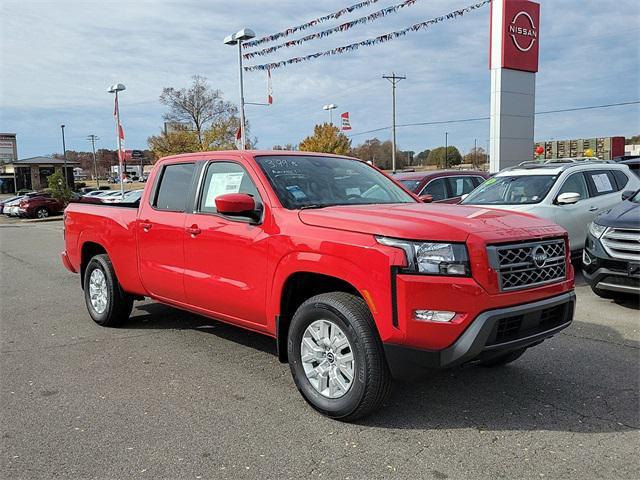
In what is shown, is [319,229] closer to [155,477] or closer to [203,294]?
[203,294]

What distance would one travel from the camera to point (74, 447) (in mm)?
3426

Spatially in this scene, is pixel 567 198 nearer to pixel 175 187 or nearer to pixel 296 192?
pixel 296 192

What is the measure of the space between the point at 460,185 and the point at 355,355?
30.1 ft

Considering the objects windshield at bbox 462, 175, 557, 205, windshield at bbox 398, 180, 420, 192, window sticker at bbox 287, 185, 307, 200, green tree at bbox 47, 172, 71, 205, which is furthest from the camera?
green tree at bbox 47, 172, 71, 205

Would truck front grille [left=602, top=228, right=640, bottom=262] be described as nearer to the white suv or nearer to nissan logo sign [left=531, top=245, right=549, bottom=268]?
the white suv

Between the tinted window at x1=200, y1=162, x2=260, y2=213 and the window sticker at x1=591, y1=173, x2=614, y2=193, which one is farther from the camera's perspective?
the window sticker at x1=591, y1=173, x2=614, y2=193

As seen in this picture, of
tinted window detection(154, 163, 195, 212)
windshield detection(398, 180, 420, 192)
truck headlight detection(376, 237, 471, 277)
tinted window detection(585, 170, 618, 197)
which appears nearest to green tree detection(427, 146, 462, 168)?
windshield detection(398, 180, 420, 192)

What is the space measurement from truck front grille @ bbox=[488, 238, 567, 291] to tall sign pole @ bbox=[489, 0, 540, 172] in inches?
767

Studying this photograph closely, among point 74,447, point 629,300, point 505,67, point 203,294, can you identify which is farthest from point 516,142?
point 74,447

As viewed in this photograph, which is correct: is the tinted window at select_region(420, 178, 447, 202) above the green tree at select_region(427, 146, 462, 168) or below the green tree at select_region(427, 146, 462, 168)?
below

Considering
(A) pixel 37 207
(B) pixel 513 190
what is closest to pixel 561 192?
(B) pixel 513 190

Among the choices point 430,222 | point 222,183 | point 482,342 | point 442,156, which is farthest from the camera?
point 442,156

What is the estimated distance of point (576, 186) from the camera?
9.27 meters

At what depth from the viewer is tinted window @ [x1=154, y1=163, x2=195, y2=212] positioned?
516 centimetres
